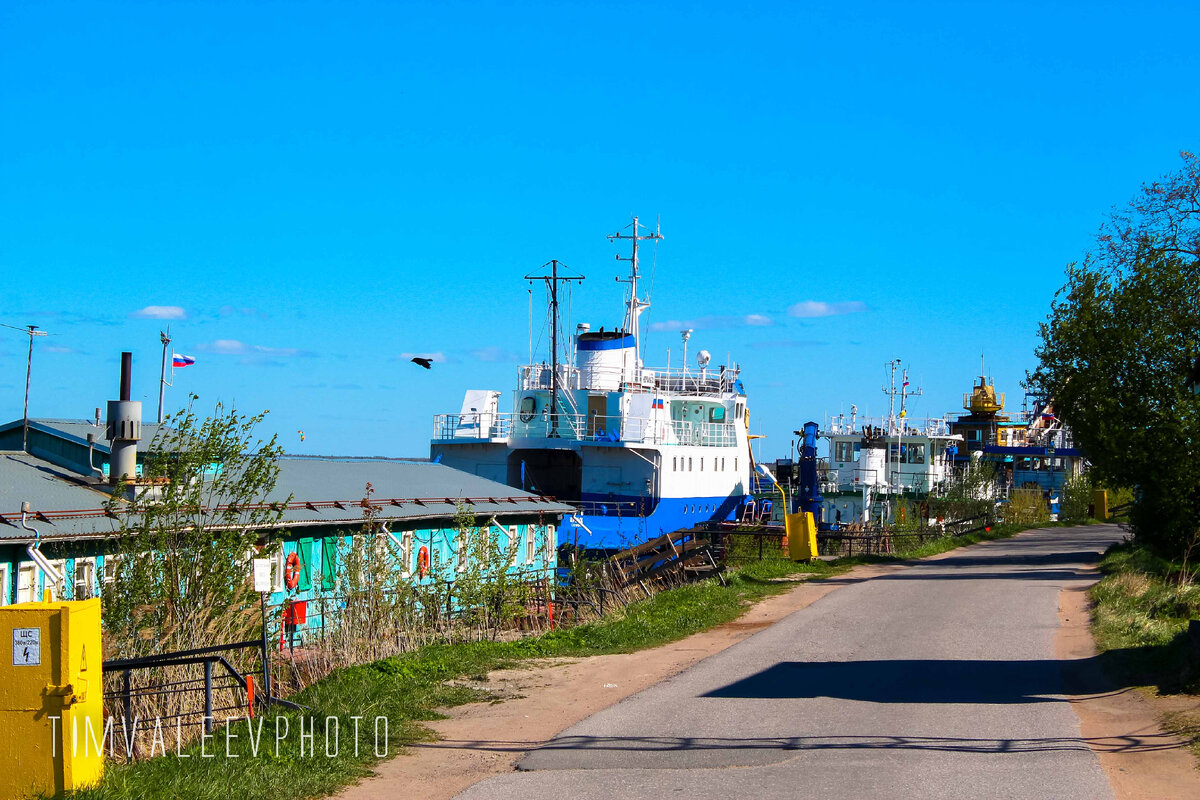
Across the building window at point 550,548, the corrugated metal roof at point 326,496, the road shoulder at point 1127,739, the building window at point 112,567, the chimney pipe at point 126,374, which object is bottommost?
the road shoulder at point 1127,739

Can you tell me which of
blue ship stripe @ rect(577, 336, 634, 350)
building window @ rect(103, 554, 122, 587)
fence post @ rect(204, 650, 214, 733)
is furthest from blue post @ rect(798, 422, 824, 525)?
fence post @ rect(204, 650, 214, 733)

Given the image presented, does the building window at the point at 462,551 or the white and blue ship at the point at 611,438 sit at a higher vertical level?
the white and blue ship at the point at 611,438

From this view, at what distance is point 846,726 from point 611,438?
2576cm

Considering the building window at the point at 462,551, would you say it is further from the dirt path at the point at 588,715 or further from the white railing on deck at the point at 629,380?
the white railing on deck at the point at 629,380

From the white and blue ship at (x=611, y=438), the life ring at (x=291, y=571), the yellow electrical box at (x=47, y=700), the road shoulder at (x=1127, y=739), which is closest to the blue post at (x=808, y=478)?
the white and blue ship at (x=611, y=438)

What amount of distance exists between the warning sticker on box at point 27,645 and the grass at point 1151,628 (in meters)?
8.47

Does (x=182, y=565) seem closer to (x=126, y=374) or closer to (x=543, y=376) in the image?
(x=126, y=374)

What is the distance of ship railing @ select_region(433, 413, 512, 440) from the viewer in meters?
36.5

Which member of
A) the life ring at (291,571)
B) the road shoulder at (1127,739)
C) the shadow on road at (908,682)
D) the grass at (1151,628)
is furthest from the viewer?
the life ring at (291,571)

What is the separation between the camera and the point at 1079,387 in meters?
25.6

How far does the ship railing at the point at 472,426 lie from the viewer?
36500mm

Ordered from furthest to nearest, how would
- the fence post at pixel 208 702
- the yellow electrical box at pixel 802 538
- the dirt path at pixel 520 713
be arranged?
the yellow electrical box at pixel 802 538 < the fence post at pixel 208 702 < the dirt path at pixel 520 713

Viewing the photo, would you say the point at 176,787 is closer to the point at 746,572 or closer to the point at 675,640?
the point at 675,640

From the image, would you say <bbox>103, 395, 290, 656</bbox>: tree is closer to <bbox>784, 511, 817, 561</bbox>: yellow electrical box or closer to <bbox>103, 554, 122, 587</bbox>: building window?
<bbox>103, 554, 122, 587</bbox>: building window
